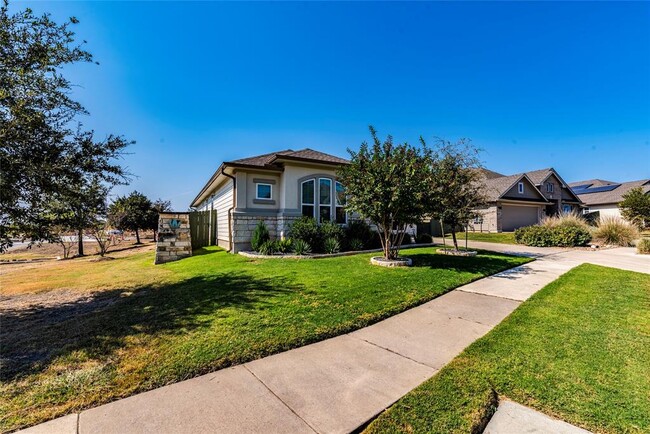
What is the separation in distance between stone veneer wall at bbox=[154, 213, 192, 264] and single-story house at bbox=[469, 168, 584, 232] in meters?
20.7

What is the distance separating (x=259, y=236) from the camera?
11.1 metres

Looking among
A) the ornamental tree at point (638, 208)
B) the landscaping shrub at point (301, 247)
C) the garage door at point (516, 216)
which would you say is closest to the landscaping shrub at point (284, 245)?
the landscaping shrub at point (301, 247)

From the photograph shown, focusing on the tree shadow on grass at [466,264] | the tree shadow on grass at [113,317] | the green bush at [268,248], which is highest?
the green bush at [268,248]

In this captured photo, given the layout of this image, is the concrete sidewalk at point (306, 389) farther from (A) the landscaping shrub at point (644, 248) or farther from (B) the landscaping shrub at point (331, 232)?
(A) the landscaping shrub at point (644, 248)

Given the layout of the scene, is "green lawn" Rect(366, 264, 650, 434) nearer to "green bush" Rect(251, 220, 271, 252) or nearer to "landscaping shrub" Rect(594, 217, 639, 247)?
"green bush" Rect(251, 220, 271, 252)

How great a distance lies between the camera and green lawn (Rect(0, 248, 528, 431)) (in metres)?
2.59

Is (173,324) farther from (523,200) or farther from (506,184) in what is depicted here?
(523,200)

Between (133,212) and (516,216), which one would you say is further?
(516,216)

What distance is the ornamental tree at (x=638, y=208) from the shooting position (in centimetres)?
1911

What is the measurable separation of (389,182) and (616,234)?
16.9 m

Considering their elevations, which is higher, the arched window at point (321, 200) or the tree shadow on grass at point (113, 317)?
the arched window at point (321, 200)

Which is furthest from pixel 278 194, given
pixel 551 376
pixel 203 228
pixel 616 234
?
pixel 616 234

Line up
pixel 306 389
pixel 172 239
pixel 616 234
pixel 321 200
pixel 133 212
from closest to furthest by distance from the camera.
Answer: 1. pixel 306 389
2. pixel 172 239
3. pixel 321 200
4. pixel 616 234
5. pixel 133 212

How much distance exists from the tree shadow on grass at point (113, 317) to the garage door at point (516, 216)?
24.8 m
